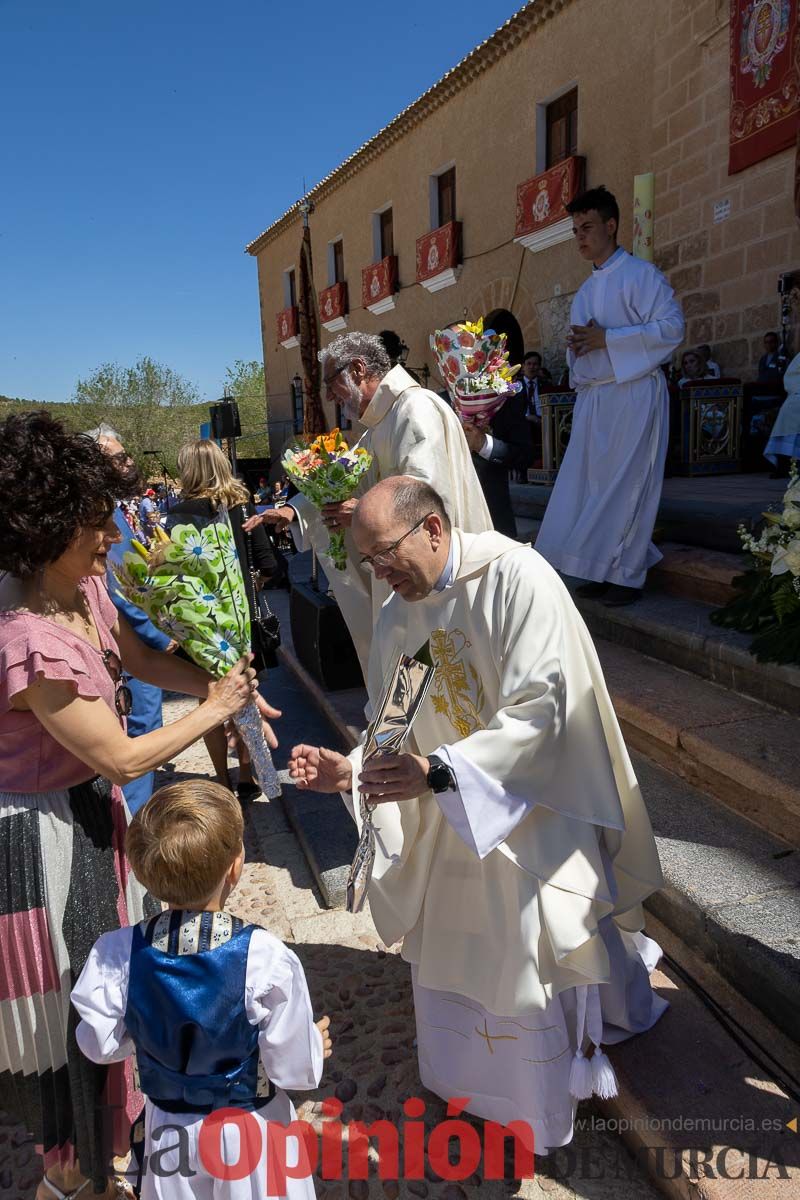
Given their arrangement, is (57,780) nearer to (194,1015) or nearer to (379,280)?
(194,1015)

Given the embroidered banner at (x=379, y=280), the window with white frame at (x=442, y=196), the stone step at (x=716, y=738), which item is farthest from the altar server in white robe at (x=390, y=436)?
the embroidered banner at (x=379, y=280)

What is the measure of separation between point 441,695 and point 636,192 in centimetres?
887

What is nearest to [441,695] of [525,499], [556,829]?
[556,829]

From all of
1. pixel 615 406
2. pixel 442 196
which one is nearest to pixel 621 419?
pixel 615 406

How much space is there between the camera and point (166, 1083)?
1535 millimetres

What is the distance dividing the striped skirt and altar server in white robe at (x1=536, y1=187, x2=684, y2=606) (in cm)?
338

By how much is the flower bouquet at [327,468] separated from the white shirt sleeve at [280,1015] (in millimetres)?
2329

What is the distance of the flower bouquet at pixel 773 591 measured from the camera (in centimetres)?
315

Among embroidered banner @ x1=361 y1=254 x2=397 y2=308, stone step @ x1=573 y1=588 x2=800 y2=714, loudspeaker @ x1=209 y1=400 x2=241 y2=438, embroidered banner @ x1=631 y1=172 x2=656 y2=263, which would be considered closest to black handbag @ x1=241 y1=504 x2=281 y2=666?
stone step @ x1=573 y1=588 x2=800 y2=714

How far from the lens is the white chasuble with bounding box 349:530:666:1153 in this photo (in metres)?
1.88

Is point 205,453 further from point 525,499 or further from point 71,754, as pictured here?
point 525,499

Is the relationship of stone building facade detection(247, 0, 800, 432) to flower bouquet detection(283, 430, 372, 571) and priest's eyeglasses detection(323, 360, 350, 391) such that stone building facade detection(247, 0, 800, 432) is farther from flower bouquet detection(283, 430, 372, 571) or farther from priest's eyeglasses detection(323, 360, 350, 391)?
flower bouquet detection(283, 430, 372, 571)

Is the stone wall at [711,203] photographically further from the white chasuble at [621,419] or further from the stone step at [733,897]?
the stone step at [733,897]

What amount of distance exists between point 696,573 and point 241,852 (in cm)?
344
